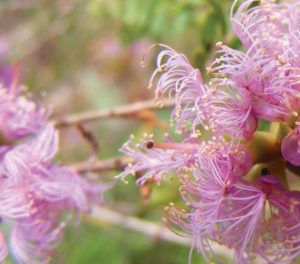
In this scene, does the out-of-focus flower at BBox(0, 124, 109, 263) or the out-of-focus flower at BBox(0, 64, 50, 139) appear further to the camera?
the out-of-focus flower at BBox(0, 64, 50, 139)

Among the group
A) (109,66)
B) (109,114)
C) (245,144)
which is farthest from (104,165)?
(109,66)

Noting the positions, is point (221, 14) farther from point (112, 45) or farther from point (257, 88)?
point (112, 45)

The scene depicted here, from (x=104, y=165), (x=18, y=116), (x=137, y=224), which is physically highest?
(x=18, y=116)

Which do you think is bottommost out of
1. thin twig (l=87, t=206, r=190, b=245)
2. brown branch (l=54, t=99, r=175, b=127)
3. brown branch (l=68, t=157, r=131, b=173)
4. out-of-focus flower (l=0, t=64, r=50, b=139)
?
thin twig (l=87, t=206, r=190, b=245)

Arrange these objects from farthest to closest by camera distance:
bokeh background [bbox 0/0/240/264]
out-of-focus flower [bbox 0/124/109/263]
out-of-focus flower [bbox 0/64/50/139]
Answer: bokeh background [bbox 0/0/240/264], out-of-focus flower [bbox 0/64/50/139], out-of-focus flower [bbox 0/124/109/263]

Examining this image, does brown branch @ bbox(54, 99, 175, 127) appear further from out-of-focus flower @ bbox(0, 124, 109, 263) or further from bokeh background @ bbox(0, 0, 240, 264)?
out-of-focus flower @ bbox(0, 124, 109, 263)

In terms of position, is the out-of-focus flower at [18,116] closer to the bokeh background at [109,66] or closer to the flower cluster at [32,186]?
the flower cluster at [32,186]

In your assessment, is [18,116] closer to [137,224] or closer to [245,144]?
[245,144]

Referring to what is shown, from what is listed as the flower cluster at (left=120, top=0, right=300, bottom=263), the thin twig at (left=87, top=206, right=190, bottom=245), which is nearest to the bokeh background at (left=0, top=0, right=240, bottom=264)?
the thin twig at (left=87, top=206, right=190, bottom=245)
